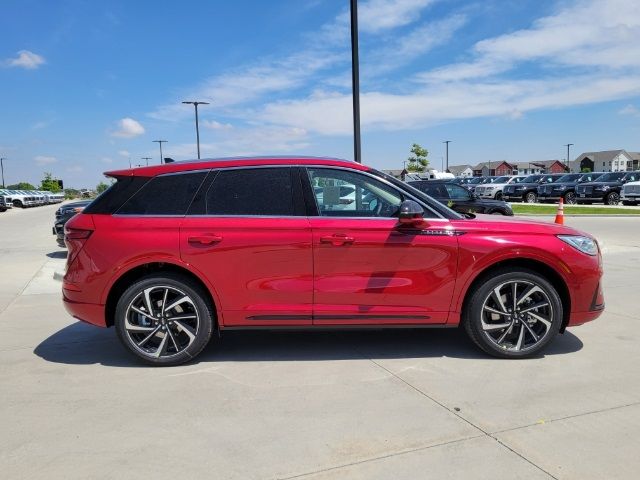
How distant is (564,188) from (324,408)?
30.9m

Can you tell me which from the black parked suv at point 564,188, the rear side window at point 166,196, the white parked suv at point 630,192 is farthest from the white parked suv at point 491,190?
the rear side window at point 166,196

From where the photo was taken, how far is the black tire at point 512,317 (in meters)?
4.39

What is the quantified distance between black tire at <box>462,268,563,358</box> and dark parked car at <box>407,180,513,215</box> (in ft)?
30.7

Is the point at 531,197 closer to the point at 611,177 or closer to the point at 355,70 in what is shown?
the point at 611,177

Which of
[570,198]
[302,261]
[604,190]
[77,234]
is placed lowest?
[302,261]

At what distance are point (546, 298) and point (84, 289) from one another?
3.86 meters

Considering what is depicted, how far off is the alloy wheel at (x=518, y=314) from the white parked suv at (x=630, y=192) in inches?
1060

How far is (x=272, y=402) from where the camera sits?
3740 millimetres

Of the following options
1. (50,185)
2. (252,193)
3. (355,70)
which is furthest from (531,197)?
(50,185)

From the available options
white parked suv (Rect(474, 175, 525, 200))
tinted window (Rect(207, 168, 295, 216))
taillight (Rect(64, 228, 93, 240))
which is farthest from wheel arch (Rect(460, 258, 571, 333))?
white parked suv (Rect(474, 175, 525, 200))

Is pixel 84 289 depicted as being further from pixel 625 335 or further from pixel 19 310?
pixel 625 335

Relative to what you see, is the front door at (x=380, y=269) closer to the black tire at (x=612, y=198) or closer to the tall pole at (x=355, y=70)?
the tall pole at (x=355, y=70)

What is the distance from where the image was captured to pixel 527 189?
110 ft

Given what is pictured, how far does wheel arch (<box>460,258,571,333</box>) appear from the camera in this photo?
4449 mm
